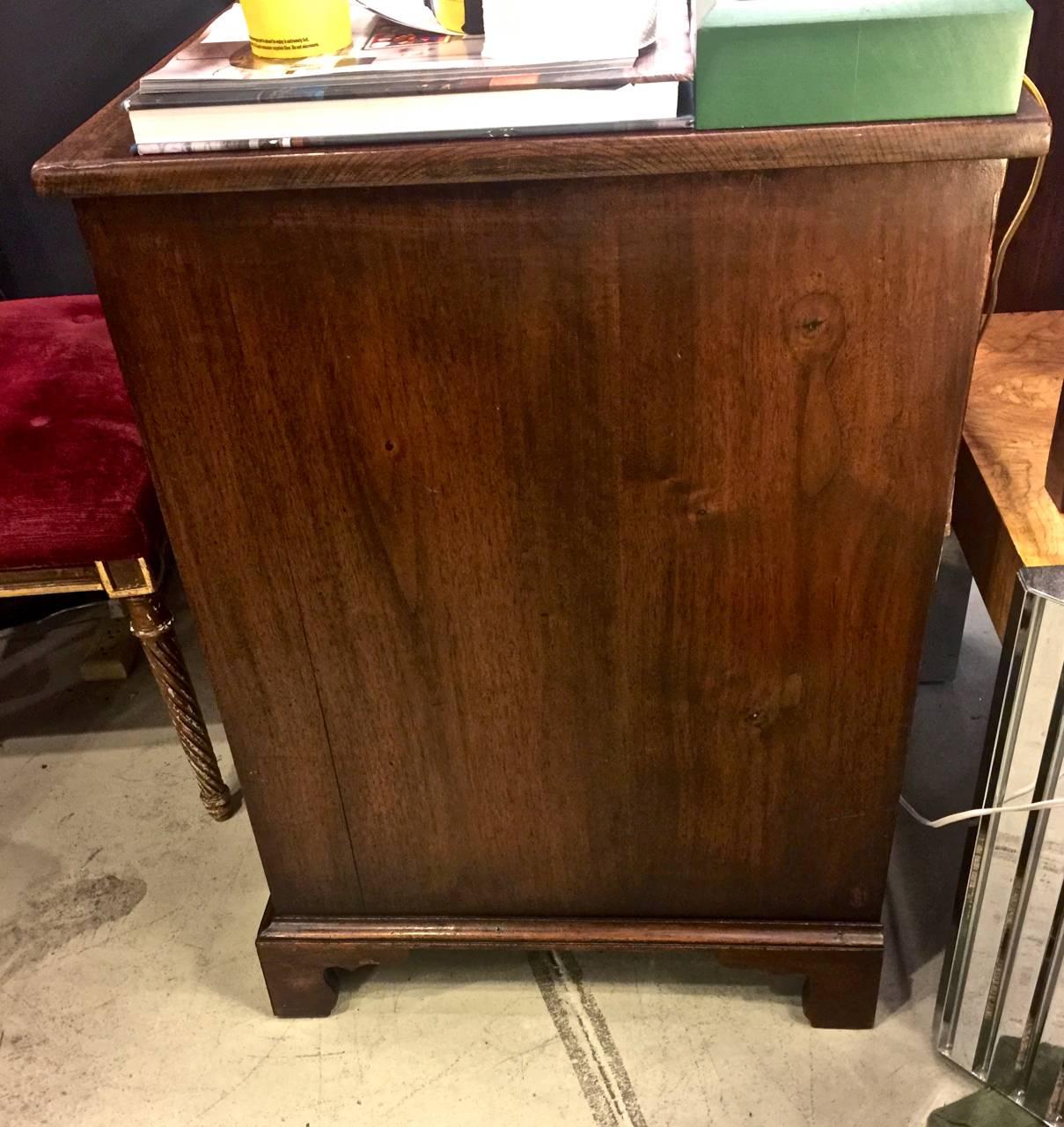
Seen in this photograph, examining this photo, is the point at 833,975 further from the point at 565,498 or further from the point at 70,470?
the point at 70,470

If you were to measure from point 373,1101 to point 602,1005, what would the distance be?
0.25 meters

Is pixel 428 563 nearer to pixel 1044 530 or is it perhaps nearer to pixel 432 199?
pixel 432 199

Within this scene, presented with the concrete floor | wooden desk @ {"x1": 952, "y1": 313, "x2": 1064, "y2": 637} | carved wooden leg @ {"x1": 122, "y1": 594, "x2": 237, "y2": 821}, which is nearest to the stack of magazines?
wooden desk @ {"x1": 952, "y1": 313, "x2": 1064, "y2": 637}

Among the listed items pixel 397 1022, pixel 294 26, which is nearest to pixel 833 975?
pixel 397 1022

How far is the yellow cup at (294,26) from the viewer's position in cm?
72

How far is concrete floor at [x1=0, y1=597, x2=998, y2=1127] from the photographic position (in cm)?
109

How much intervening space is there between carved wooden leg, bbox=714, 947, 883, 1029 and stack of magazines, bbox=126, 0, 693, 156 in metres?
0.76

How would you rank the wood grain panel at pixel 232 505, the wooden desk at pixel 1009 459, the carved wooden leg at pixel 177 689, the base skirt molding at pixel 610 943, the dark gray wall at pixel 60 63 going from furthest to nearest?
1. the dark gray wall at pixel 60 63
2. the carved wooden leg at pixel 177 689
3. the base skirt molding at pixel 610 943
4. the wooden desk at pixel 1009 459
5. the wood grain panel at pixel 232 505

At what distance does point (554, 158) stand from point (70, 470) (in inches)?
27.1

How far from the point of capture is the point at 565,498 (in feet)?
2.76

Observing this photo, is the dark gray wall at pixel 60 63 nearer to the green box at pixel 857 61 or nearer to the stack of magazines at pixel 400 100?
the stack of magazines at pixel 400 100

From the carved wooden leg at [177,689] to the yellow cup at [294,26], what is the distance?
0.66 metres

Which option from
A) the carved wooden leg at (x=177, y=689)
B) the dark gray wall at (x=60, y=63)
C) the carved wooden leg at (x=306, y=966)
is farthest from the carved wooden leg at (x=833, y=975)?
the dark gray wall at (x=60, y=63)

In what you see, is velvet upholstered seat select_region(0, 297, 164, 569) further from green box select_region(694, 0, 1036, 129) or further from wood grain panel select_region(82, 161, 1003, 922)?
green box select_region(694, 0, 1036, 129)
